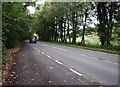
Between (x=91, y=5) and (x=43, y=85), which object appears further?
(x=91, y=5)

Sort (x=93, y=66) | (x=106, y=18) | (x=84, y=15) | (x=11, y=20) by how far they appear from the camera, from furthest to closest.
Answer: (x=84, y=15), (x=106, y=18), (x=11, y=20), (x=93, y=66)

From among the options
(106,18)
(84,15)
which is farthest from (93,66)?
(84,15)

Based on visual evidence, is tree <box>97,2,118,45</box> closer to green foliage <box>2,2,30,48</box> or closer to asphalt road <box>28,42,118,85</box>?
green foliage <box>2,2,30,48</box>

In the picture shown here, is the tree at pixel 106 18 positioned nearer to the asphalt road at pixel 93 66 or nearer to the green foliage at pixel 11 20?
the green foliage at pixel 11 20

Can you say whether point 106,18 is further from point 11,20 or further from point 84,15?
point 11,20

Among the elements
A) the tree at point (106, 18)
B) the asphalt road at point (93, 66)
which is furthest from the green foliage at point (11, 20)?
the tree at point (106, 18)

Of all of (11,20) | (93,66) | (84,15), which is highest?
(84,15)

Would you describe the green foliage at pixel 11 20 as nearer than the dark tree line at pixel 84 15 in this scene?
Yes

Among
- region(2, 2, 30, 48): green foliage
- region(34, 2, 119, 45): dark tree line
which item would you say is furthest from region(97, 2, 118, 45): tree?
region(2, 2, 30, 48): green foliage

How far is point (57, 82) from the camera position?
9852 millimetres

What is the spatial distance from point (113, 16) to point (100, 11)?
9.35 ft

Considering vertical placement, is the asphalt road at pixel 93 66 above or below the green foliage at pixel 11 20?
below

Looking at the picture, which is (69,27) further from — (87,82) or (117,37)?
(87,82)

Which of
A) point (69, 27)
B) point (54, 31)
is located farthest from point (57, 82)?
point (54, 31)
